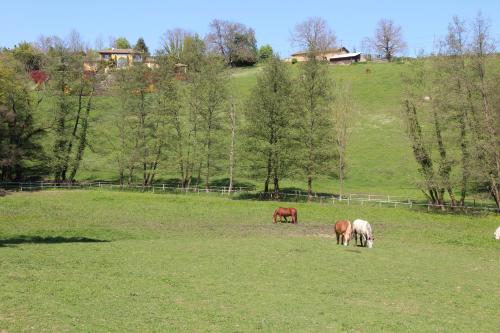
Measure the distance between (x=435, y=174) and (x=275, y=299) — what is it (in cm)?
3442

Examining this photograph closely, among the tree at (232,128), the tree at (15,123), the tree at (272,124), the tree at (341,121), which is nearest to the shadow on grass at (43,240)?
the tree at (272,124)

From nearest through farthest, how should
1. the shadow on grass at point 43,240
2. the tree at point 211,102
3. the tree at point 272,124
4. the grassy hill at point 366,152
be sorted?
the shadow on grass at point 43,240 < the tree at point 272,124 < the tree at point 211,102 < the grassy hill at point 366,152

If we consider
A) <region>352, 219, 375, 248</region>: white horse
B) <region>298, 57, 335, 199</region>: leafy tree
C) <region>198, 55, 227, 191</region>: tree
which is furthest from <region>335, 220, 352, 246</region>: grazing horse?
<region>198, 55, 227, 191</region>: tree

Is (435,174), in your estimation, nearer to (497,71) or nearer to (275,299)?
(497,71)

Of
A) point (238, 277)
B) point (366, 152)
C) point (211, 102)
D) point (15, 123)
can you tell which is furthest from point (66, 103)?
point (238, 277)

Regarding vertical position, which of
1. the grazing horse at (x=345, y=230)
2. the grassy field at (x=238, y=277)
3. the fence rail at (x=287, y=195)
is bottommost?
the grassy field at (x=238, y=277)

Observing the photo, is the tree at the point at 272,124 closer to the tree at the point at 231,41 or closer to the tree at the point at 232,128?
the tree at the point at 232,128

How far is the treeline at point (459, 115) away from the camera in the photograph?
44.2 meters

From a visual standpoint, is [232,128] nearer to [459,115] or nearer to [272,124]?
[272,124]

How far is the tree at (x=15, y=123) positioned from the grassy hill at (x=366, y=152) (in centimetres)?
829

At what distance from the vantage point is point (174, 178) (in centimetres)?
7369

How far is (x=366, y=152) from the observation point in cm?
8331

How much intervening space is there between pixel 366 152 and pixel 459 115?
1462 inches

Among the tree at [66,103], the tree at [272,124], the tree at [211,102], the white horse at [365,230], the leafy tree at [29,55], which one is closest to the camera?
the white horse at [365,230]
